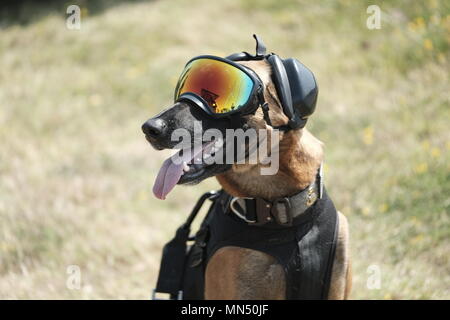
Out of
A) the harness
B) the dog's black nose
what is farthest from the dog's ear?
the dog's black nose

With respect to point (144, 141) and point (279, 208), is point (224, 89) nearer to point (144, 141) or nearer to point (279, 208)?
point (279, 208)

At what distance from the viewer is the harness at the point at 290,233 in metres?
2.49

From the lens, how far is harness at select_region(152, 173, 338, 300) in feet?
8.16

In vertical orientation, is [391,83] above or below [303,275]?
above

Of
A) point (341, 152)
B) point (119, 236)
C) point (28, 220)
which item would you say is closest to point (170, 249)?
point (119, 236)

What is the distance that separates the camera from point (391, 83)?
5.69 meters

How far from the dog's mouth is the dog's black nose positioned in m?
0.16

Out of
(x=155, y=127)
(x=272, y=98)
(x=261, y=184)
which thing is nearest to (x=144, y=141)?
(x=261, y=184)

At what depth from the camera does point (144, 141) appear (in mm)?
5742

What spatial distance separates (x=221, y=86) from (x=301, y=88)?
338mm

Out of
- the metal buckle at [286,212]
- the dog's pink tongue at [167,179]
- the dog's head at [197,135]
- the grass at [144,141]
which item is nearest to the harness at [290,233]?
the metal buckle at [286,212]

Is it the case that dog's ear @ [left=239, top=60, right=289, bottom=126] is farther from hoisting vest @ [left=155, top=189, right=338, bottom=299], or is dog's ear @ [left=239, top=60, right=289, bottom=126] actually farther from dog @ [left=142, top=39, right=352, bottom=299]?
hoisting vest @ [left=155, top=189, right=338, bottom=299]
